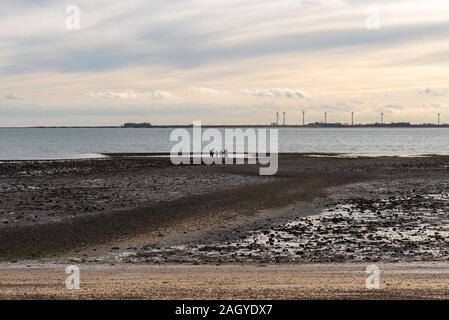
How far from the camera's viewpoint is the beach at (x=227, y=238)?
45.0ft

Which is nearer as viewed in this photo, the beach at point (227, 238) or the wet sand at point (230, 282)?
the wet sand at point (230, 282)

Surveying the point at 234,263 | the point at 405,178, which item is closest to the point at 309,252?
the point at 234,263

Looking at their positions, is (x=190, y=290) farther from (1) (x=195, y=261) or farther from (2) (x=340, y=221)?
(2) (x=340, y=221)

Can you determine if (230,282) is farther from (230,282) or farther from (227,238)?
(227,238)

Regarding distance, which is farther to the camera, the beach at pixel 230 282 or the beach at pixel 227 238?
the beach at pixel 227 238

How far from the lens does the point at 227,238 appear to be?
22.3 meters

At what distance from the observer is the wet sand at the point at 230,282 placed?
481 inches

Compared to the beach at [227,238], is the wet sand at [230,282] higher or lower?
higher

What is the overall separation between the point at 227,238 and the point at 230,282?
8.21 meters

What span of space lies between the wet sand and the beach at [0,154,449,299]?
0.13 ft

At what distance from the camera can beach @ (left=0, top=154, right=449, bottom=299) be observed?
13703mm

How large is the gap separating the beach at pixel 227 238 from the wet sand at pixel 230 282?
0.13 feet

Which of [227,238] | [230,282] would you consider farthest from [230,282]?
[227,238]
